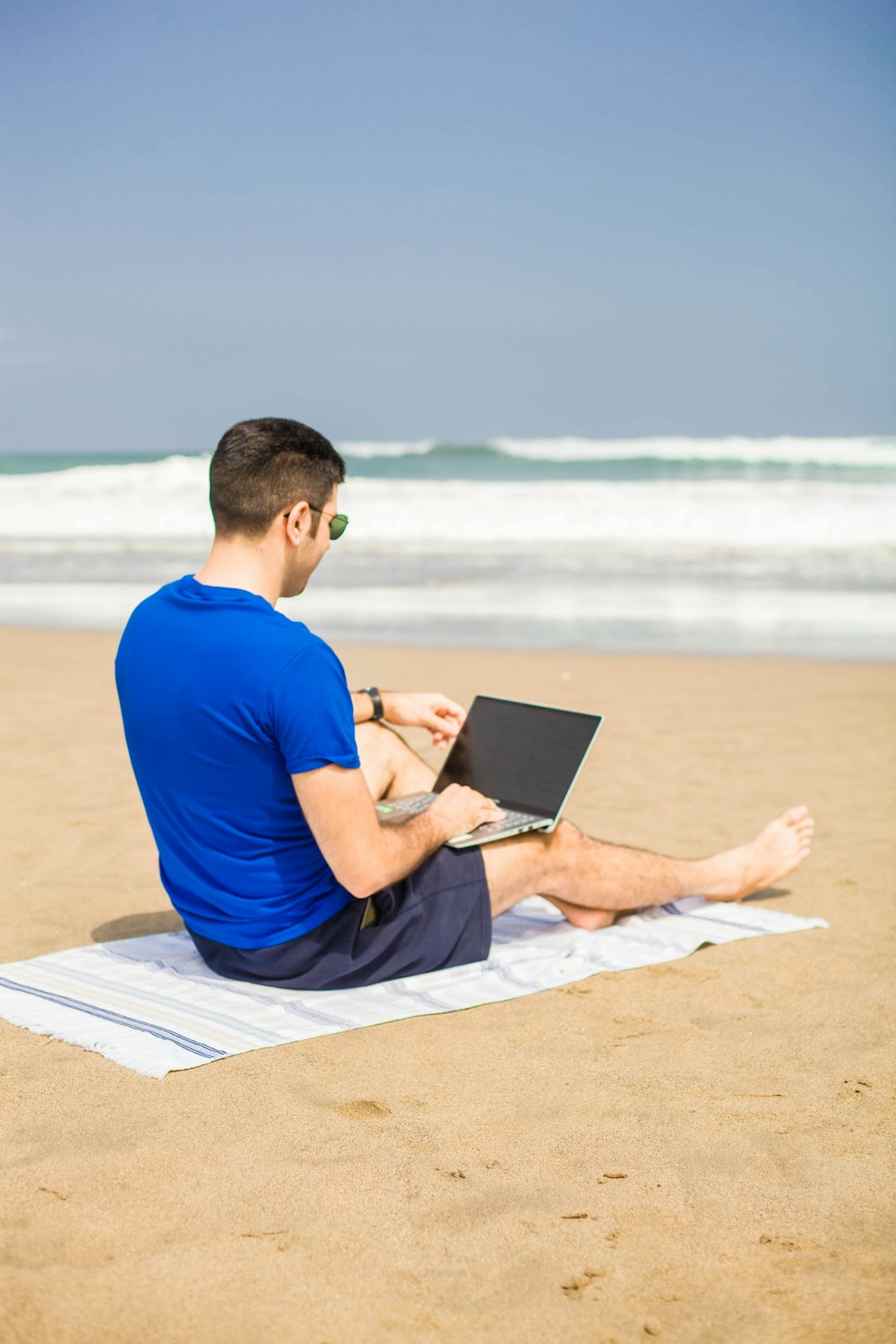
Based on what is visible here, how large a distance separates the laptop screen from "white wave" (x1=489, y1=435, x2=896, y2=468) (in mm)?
35812

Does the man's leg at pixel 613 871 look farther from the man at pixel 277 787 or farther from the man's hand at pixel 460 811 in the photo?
the man's hand at pixel 460 811

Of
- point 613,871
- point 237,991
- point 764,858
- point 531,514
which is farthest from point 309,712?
point 531,514

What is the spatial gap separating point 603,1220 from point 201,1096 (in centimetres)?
95

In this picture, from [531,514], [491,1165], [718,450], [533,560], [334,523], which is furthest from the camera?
[718,450]

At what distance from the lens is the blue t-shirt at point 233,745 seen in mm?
2842

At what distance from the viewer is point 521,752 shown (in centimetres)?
377

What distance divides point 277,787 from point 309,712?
0.90 ft

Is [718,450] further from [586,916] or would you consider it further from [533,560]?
[586,916]

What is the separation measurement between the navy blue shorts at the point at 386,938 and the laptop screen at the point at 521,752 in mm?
320

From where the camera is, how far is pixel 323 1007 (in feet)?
10.8

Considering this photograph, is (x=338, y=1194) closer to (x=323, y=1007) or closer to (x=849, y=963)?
(x=323, y=1007)

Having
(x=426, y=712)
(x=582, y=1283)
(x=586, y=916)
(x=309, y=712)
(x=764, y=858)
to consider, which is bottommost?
(x=582, y=1283)

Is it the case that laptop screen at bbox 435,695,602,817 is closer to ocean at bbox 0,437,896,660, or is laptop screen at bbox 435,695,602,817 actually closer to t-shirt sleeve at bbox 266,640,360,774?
t-shirt sleeve at bbox 266,640,360,774

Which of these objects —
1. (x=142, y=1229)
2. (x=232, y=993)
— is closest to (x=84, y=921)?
(x=232, y=993)
